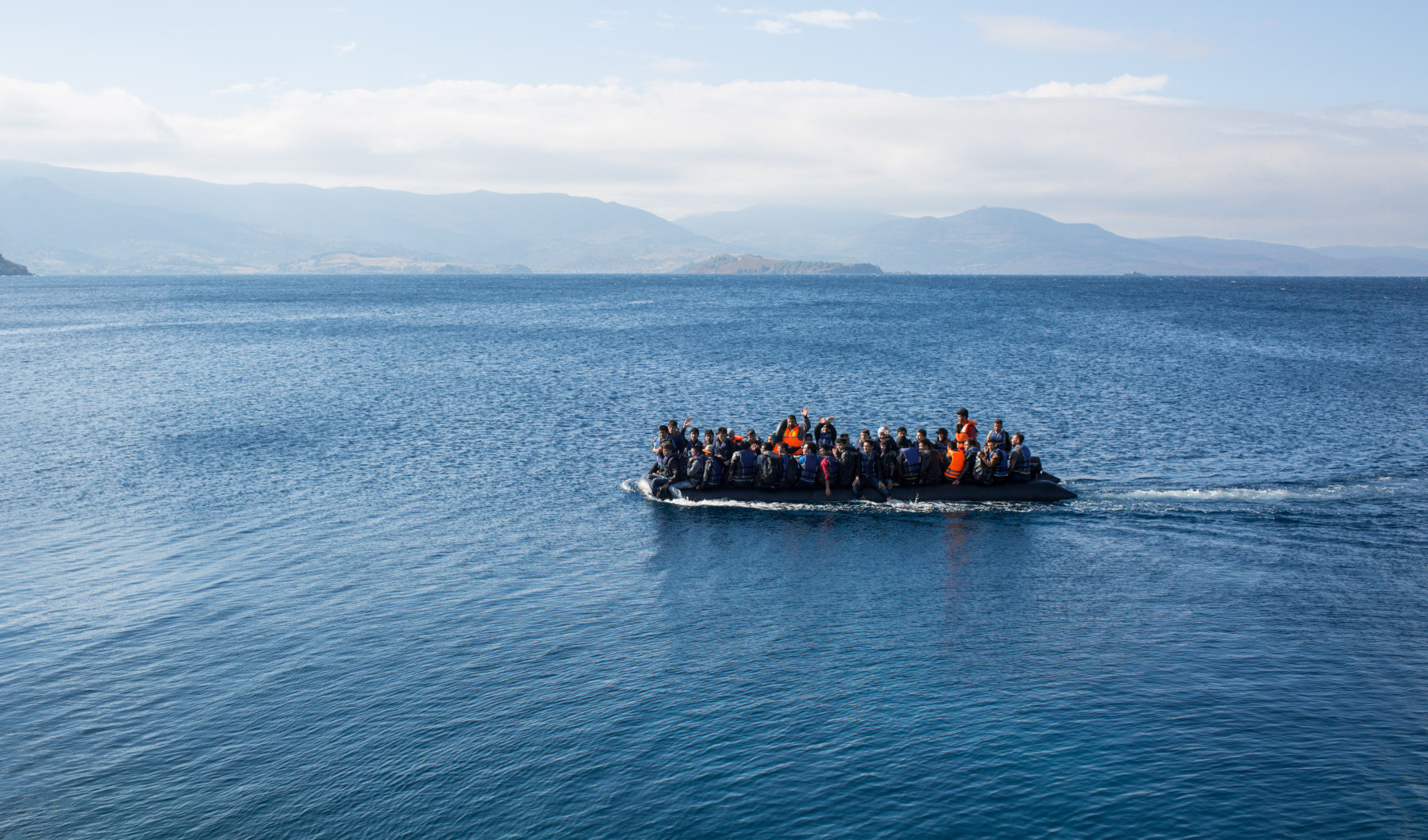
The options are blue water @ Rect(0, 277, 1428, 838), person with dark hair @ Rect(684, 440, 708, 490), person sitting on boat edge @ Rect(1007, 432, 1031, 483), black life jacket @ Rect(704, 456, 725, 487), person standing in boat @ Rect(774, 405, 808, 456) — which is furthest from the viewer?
person standing in boat @ Rect(774, 405, 808, 456)

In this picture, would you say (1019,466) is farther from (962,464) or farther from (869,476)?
(869,476)

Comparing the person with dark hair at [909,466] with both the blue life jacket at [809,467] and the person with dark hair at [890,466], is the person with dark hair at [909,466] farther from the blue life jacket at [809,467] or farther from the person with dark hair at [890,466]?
the blue life jacket at [809,467]

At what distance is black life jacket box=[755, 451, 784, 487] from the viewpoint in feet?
106

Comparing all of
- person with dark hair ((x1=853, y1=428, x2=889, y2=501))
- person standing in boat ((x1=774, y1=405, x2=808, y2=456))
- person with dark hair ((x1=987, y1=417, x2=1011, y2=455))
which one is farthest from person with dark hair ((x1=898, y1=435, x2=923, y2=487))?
person standing in boat ((x1=774, y1=405, x2=808, y2=456))

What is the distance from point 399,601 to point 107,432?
29694 mm

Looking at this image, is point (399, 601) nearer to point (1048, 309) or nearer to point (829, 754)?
point (829, 754)

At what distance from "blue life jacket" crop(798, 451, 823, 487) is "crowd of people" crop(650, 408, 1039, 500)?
0.03 m

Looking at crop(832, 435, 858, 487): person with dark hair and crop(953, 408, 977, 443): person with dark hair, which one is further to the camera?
crop(953, 408, 977, 443): person with dark hair

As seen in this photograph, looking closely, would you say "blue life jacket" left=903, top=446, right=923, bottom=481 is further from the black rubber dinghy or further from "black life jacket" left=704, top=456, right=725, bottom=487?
"black life jacket" left=704, top=456, right=725, bottom=487

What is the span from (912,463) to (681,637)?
45.6 feet

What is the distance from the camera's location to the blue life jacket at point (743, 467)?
107 ft

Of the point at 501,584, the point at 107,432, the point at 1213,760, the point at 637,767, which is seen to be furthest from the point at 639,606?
the point at 107,432

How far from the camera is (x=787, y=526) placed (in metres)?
30.2

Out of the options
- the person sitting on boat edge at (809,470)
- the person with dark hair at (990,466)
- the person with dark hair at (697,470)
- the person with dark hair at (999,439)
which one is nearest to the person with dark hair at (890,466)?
the person sitting on boat edge at (809,470)
